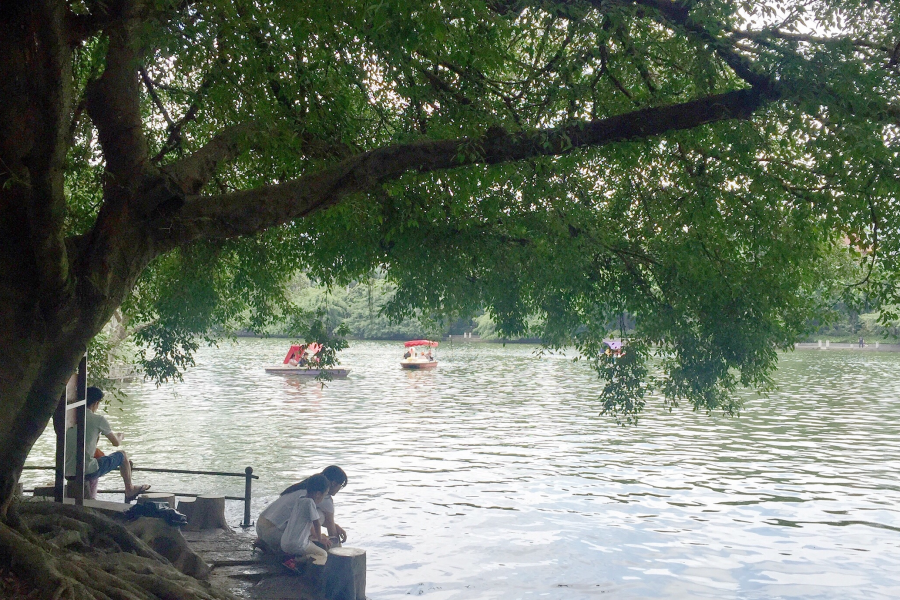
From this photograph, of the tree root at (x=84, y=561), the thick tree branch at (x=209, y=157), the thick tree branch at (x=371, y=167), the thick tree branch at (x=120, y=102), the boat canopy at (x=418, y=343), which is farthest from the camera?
the boat canopy at (x=418, y=343)

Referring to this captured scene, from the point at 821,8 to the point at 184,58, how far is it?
5955 mm

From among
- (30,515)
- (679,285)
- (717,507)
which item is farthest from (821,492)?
(30,515)

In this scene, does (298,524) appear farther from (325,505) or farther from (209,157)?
(209,157)

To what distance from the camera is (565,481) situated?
58.3 ft

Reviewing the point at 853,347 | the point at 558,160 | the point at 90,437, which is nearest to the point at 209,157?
the point at 558,160

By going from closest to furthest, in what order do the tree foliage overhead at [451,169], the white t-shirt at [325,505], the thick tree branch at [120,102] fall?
1. the tree foliage overhead at [451,169]
2. the thick tree branch at [120,102]
3. the white t-shirt at [325,505]

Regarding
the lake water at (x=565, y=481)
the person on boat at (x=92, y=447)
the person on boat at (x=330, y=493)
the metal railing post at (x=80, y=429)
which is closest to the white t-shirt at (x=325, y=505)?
the person on boat at (x=330, y=493)

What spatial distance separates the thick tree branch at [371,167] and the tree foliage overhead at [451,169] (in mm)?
19

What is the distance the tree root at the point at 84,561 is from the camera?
18.7 feet

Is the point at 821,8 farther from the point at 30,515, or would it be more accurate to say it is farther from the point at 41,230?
the point at 30,515

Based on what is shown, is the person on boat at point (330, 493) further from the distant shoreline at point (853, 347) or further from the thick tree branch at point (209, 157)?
the distant shoreline at point (853, 347)

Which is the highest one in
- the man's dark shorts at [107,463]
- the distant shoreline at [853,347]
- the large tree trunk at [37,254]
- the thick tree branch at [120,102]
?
the thick tree branch at [120,102]

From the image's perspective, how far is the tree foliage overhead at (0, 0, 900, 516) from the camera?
615cm

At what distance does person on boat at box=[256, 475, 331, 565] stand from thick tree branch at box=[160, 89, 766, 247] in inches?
142
